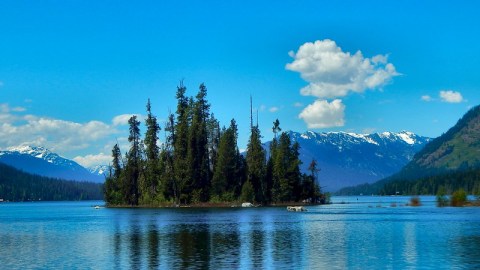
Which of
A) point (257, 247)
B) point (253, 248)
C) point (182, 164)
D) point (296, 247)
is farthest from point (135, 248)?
point (182, 164)

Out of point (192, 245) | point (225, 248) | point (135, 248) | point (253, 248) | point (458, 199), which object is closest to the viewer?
point (253, 248)

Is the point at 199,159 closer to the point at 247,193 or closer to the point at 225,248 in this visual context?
the point at 247,193

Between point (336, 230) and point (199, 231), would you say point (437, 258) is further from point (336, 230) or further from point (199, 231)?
point (199, 231)

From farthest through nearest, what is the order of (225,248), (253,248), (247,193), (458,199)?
1. (247,193)
2. (458,199)
3. (225,248)
4. (253,248)

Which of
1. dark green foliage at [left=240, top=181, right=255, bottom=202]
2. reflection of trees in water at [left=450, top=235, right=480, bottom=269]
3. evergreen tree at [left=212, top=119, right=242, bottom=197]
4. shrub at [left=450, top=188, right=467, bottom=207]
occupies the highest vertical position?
evergreen tree at [left=212, top=119, right=242, bottom=197]

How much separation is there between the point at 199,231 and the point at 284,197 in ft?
369

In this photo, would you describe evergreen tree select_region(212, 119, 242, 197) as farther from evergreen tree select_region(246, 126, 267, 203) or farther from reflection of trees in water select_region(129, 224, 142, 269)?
reflection of trees in water select_region(129, 224, 142, 269)

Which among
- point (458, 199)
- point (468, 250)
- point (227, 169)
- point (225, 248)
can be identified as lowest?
point (468, 250)

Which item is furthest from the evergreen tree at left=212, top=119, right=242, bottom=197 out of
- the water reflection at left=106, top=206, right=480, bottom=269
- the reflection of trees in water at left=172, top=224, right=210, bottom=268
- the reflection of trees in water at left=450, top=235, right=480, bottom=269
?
the reflection of trees in water at left=450, top=235, right=480, bottom=269

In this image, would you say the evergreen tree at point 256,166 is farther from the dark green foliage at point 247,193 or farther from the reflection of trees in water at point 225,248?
the reflection of trees in water at point 225,248

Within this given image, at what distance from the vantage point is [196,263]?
2055 inches

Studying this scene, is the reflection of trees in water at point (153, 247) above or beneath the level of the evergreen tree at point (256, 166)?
beneath

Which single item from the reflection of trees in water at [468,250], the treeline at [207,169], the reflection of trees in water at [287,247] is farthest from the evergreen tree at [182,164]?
the reflection of trees in water at [468,250]

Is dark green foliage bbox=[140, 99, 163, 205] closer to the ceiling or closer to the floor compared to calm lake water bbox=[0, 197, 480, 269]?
closer to the ceiling
